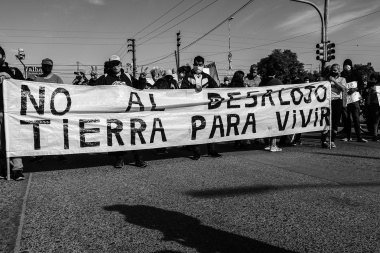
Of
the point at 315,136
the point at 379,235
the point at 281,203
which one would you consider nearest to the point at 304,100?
the point at 315,136

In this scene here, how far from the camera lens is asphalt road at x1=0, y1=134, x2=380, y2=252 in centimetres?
276

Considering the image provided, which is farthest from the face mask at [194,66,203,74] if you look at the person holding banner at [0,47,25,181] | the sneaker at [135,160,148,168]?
the person holding banner at [0,47,25,181]

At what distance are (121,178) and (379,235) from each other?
3380 millimetres

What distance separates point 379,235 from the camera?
2.86 meters

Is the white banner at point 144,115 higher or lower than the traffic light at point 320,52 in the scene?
lower

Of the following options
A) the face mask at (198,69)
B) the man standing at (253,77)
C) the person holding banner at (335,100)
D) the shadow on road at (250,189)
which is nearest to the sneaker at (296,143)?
the person holding banner at (335,100)

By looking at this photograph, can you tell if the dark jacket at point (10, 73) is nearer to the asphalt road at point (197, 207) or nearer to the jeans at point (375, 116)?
the asphalt road at point (197, 207)

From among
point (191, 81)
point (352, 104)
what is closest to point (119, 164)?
point (191, 81)

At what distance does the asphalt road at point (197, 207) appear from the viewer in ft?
9.05

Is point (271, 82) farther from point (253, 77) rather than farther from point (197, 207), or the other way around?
point (197, 207)

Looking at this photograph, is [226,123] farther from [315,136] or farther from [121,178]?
[315,136]

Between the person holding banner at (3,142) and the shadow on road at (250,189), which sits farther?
the person holding banner at (3,142)

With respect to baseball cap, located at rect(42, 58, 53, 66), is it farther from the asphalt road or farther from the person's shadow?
the person's shadow

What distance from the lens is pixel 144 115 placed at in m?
5.96
